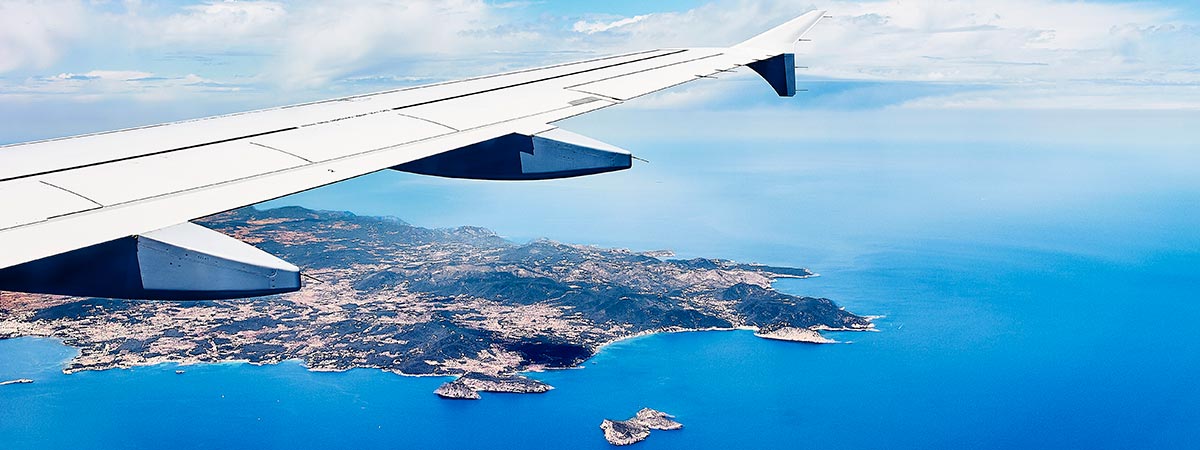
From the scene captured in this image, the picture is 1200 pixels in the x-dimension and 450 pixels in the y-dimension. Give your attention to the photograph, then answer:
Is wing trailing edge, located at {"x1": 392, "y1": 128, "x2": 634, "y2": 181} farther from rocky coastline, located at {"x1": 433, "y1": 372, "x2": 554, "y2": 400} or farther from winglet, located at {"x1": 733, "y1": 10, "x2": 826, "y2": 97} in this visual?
rocky coastline, located at {"x1": 433, "y1": 372, "x2": 554, "y2": 400}

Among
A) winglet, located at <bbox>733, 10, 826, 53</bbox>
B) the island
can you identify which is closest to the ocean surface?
the island

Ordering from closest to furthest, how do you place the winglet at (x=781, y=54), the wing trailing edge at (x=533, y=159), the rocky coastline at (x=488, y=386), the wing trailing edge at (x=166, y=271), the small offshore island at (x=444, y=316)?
1. the wing trailing edge at (x=166, y=271)
2. the wing trailing edge at (x=533, y=159)
3. the winglet at (x=781, y=54)
4. the rocky coastline at (x=488, y=386)
5. the small offshore island at (x=444, y=316)

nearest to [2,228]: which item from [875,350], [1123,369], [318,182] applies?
[318,182]

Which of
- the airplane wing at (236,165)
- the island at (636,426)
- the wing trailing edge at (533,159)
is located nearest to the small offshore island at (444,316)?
the island at (636,426)

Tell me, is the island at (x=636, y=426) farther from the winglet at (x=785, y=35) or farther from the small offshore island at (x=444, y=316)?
the winglet at (x=785, y=35)

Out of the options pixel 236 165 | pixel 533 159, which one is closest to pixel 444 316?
pixel 533 159

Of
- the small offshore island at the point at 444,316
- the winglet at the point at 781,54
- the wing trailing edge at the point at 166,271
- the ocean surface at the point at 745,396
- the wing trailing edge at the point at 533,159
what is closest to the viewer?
the wing trailing edge at the point at 166,271

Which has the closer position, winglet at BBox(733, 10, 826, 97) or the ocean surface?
winglet at BBox(733, 10, 826, 97)
